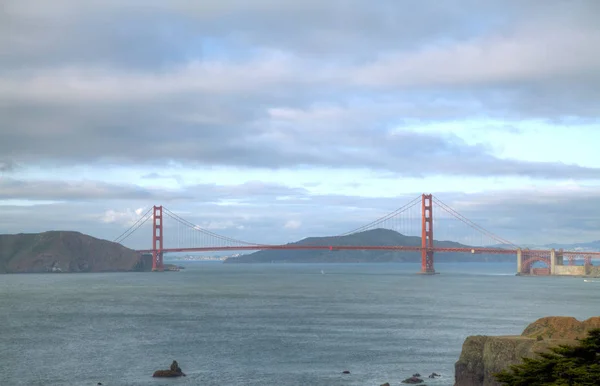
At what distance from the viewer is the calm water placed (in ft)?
137

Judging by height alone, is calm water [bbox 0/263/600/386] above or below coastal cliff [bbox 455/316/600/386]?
below

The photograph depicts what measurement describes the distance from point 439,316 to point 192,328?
22.9 meters

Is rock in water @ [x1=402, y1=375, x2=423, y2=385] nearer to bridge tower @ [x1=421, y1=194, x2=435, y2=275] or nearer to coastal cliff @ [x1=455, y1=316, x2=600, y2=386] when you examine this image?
coastal cliff @ [x1=455, y1=316, x2=600, y2=386]

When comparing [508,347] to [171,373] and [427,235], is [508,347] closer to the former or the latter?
[171,373]

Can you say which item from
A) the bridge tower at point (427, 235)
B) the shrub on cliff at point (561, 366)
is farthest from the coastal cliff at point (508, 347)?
the bridge tower at point (427, 235)

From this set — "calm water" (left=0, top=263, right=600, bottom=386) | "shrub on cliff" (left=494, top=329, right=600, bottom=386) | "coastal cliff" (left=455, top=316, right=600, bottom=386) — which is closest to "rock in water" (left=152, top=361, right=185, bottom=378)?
"calm water" (left=0, top=263, right=600, bottom=386)

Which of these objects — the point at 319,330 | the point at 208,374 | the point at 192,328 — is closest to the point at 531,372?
the point at 208,374

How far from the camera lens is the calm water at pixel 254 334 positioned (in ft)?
137

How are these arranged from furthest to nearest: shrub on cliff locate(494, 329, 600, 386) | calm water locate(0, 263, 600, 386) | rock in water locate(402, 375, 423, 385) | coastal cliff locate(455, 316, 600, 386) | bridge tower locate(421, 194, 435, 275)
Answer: bridge tower locate(421, 194, 435, 275)
calm water locate(0, 263, 600, 386)
rock in water locate(402, 375, 423, 385)
coastal cliff locate(455, 316, 600, 386)
shrub on cliff locate(494, 329, 600, 386)

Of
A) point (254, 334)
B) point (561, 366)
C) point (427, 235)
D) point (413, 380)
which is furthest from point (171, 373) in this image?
point (427, 235)

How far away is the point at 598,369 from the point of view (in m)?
22.0

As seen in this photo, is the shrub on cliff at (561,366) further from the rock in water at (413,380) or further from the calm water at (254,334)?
the calm water at (254,334)

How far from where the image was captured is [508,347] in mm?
30406

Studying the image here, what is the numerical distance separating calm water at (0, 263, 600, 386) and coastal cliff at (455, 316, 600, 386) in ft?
19.4
